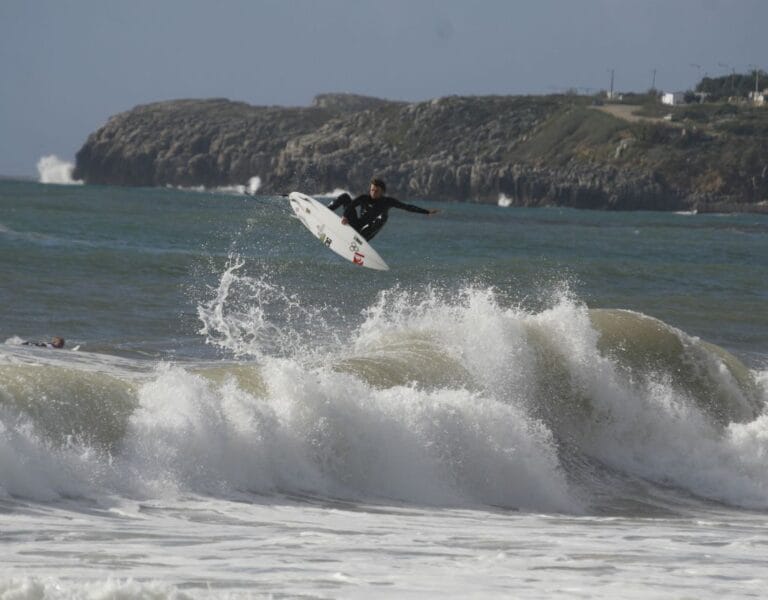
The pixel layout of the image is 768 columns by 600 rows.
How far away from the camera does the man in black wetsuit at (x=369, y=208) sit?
16.9 m

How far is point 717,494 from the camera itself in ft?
49.5

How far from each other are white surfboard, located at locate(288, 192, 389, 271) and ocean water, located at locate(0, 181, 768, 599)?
1.05 m

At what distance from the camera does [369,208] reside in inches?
687

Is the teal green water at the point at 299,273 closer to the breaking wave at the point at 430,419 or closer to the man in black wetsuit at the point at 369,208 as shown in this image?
the man in black wetsuit at the point at 369,208

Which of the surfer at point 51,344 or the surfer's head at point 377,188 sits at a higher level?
the surfer's head at point 377,188

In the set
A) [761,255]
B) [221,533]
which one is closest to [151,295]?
[221,533]

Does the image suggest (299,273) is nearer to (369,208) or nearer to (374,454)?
(369,208)

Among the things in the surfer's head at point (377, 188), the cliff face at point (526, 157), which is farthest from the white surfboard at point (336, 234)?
the cliff face at point (526, 157)

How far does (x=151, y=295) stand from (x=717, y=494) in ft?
48.9

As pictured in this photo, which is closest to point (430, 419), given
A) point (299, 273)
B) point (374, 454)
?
point (374, 454)

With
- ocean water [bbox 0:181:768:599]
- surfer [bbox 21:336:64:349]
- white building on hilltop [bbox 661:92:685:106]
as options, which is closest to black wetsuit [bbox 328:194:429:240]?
ocean water [bbox 0:181:768:599]

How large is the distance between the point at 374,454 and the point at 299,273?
66.0 ft

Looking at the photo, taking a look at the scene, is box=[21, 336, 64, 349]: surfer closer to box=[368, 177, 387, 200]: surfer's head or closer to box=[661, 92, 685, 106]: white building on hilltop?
box=[368, 177, 387, 200]: surfer's head

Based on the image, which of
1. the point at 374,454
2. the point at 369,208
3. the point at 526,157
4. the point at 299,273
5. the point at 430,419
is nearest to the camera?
the point at 374,454
